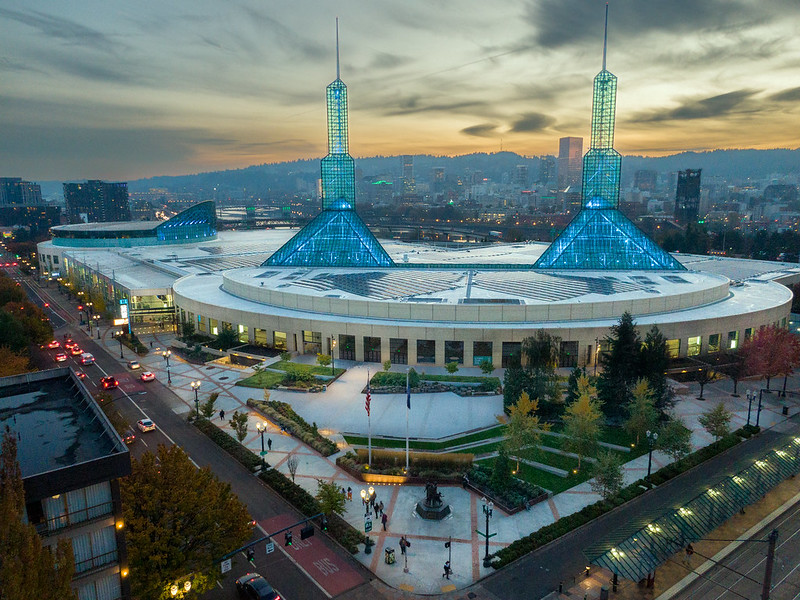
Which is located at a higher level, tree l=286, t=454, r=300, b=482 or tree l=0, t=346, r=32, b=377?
tree l=0, t=346, r=32, b=377

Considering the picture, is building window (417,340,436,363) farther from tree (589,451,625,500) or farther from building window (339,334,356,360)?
tree (589,451,625,500)

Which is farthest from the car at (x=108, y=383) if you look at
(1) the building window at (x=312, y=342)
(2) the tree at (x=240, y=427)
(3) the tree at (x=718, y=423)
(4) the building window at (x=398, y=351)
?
(3) the tree at (x=718, y=423)

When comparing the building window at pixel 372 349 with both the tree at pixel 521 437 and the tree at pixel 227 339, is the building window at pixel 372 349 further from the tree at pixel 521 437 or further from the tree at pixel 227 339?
the tree at pixel 521 437

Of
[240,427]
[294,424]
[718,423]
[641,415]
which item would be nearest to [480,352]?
[641,415]

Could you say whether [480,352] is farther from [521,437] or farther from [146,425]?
[146,425]

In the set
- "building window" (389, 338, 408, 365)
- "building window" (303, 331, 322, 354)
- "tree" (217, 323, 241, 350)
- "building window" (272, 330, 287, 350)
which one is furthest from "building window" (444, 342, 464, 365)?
"tree" (217, 323, 241, 350)

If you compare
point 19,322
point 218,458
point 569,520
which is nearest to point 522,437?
point 569,520
